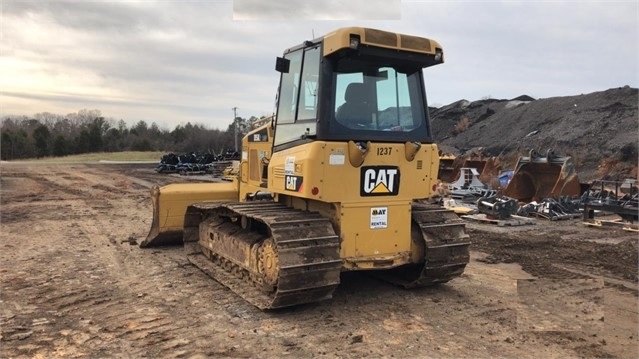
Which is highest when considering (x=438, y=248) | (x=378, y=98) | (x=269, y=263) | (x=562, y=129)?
(x=562, y=129)

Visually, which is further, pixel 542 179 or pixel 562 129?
pixel 562 129

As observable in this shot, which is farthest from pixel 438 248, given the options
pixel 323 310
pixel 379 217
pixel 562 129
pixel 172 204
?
pixel 562 129

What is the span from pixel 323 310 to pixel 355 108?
2.19m

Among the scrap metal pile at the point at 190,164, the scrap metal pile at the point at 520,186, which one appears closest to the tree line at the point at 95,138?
the scrap metal pile at the point at 190,164

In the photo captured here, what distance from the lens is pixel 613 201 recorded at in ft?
39.4

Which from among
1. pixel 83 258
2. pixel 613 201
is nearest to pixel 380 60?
pixel 83 258

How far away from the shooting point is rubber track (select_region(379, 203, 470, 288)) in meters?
5.93

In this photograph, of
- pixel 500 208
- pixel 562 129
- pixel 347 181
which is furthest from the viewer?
pixel 562 129

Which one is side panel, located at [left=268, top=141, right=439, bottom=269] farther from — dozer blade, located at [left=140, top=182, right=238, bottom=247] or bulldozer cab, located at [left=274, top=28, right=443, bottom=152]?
dozer blade, located at [left=140, top=182, right=238, bottom=247]

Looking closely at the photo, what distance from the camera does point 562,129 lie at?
2448 centimetres

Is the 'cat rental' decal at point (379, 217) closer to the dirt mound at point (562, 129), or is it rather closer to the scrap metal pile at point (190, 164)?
the dirt mound at point (562, 129)

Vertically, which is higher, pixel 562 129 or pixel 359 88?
pixel 562 129

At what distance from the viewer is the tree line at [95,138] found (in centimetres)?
5416

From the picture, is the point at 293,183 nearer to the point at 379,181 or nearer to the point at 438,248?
the point at 379,181
